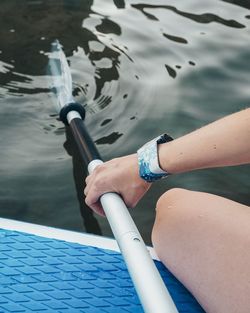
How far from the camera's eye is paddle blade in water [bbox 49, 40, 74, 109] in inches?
95.8

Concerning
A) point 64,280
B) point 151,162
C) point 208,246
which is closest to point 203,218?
point 208,246

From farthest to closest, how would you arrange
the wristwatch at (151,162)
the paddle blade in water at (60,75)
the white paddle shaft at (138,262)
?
1. the paddle blade in water at (60,75)
2. the wristwatch at (151,162)
3. the white paddle shaft at (138,262)

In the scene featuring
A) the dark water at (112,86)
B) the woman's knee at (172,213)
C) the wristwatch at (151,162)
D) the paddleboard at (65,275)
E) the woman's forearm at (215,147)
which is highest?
the woman's forearm at (215,147)

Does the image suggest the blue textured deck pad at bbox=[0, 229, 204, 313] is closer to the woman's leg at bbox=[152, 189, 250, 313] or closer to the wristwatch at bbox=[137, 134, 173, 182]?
the woman's leg at bbox=[152, 189, 250, 313]

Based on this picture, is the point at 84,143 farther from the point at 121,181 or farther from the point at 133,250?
the point at 133,250

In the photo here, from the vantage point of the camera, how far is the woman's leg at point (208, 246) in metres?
1.21

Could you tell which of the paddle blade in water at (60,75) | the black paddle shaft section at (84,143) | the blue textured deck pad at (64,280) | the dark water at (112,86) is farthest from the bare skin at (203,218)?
the paddle blade in water at (60,75)

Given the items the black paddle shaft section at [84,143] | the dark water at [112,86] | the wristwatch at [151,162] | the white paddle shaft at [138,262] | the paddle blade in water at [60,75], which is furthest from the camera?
the paddle blade in water at [60,75]

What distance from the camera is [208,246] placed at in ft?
4.32

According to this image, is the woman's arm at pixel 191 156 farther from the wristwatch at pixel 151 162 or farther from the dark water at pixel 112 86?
the dark water at pixel 112 86

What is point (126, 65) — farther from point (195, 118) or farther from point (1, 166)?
point (1, 166)

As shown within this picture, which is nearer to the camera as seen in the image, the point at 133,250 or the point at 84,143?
the point at 133,250

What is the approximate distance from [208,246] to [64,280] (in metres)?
0.46

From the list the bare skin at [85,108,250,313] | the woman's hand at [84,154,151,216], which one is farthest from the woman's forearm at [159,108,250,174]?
the woman's hand at [84,154,151,216]
